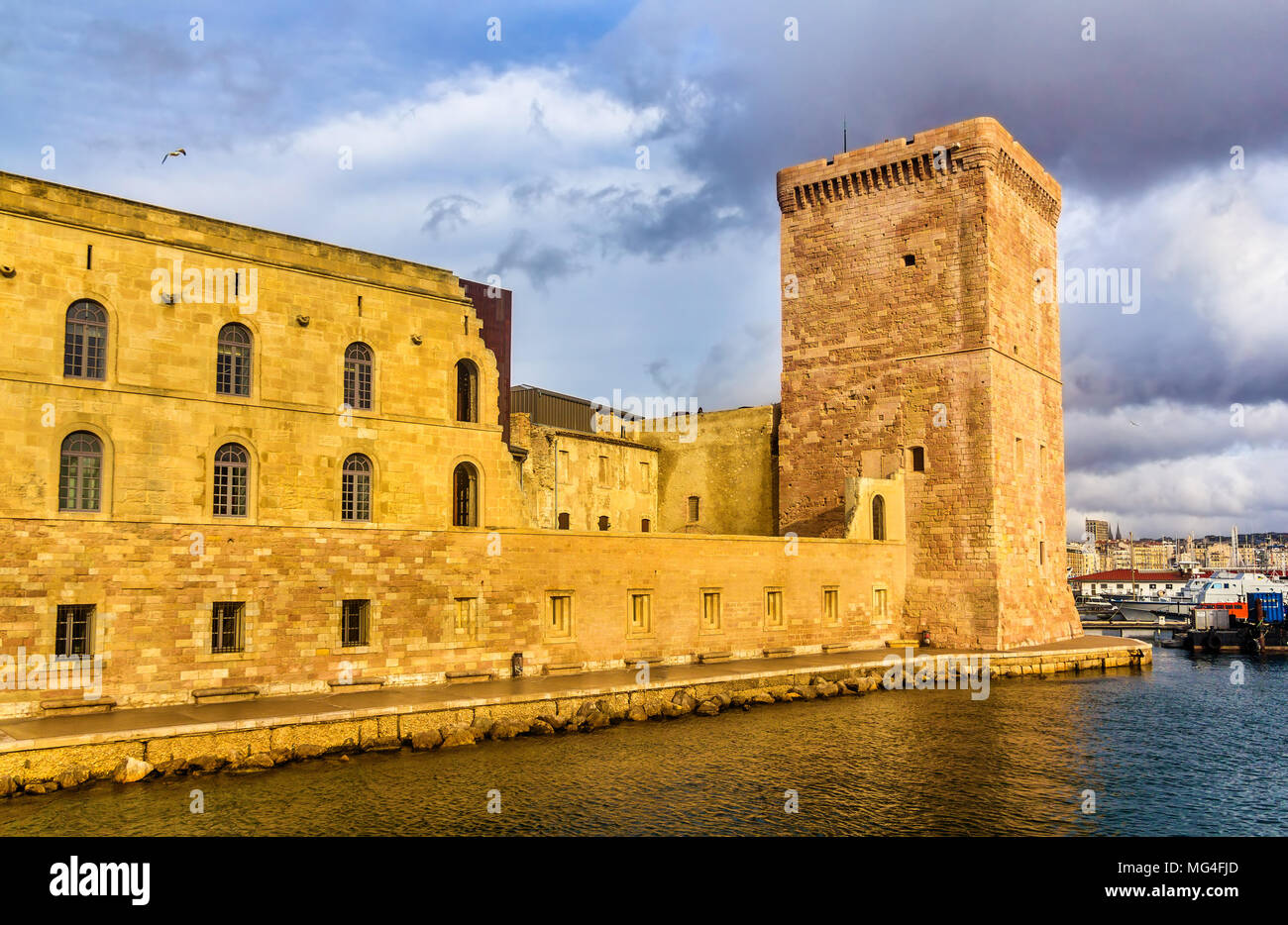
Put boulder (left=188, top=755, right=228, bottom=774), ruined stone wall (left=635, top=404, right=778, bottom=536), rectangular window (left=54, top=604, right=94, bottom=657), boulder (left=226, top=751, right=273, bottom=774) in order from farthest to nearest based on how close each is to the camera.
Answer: ruined stone wall (left=635, top=404, right=778, bottom=536), rectangular window (left=54, top=604, right=94, bottom=657), boulder (left=226, top=751, right=273, bottom=774), boulder (left=188, top=755, right=228, bottom=774)

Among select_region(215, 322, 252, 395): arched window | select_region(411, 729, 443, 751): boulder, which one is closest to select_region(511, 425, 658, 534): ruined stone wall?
select_region(215, 322, 252, 395): arched window

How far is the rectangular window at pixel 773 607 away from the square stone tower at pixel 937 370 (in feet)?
14.1

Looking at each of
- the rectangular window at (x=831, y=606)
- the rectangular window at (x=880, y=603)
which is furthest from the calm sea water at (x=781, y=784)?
the rectangular window at (x=880, y=603)

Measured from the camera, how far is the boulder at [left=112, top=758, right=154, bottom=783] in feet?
49.7

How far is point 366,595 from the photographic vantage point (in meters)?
21.1

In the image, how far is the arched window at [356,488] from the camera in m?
22.2

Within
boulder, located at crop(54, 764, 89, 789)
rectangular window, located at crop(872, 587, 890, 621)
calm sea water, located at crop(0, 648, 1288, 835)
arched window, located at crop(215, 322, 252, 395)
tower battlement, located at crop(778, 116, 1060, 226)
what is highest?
tower battlement, located at crop(778, 116, 1060, 226)

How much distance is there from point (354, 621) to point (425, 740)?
404 cm

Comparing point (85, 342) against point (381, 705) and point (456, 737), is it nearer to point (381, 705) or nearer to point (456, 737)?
point (381, 705)

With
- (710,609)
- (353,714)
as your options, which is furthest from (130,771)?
(710,609)

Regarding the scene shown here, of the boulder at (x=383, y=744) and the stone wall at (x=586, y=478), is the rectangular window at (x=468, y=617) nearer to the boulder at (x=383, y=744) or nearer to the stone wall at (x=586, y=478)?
the boulder at (x=383, y=744)

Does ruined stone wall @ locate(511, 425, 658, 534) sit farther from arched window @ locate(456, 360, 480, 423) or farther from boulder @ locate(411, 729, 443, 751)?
boulder @ locate(411, 729, 443, 751)

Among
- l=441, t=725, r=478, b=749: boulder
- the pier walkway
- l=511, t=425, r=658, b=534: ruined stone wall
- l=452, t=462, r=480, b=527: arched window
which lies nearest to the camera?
the pier walkway

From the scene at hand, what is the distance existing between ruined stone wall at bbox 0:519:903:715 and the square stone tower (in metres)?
6.18
